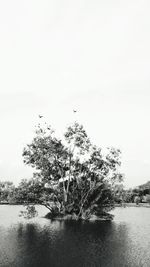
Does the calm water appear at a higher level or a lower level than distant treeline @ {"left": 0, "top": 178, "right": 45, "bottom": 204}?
lower

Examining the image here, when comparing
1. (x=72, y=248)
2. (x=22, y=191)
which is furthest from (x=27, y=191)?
(x=72, y=248)

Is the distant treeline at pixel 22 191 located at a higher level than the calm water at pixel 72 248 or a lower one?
higher

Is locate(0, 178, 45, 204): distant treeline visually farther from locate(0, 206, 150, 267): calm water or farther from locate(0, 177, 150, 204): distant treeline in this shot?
locate(0, 206, 150, 267): calm water

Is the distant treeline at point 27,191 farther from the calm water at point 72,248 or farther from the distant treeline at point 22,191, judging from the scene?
the calm water at point 72,248

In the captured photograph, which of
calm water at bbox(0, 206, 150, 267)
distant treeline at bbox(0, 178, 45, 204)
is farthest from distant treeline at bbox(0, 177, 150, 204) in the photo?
calm water at bbox(0, 206, 150, 267)

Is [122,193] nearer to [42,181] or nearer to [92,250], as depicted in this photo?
[42,181]

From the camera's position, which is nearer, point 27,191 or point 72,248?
point 72,248

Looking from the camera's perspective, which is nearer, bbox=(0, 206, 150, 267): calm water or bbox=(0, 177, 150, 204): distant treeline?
bbox=(0, 206, 150, 267): calm water

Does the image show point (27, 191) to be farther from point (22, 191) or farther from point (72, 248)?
point (72, 248)

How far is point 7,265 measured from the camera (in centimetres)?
3147

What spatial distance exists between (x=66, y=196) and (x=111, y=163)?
13.3m

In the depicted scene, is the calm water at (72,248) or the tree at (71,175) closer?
the calm water at (72,248)

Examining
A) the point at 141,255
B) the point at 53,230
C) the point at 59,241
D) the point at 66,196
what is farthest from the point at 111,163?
the point at 141,255

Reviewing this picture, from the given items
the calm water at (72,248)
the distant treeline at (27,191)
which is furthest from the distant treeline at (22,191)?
the calm water at (72,248)
